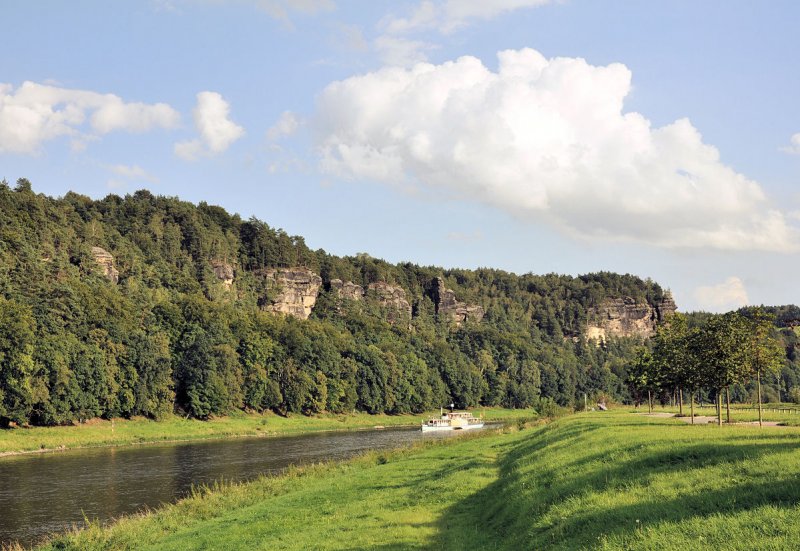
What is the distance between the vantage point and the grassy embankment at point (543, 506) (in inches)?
713

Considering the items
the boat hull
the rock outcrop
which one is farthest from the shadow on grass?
the rock outcrop

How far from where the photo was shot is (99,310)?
119m

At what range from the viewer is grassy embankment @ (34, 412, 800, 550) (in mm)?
18109

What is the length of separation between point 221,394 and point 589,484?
115m

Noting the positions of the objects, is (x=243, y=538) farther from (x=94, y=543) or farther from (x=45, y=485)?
(x=45, y=485)

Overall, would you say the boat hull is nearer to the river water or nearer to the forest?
the forest

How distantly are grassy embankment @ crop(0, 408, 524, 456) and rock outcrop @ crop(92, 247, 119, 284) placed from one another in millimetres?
63481

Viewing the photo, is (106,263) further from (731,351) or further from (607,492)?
(607,492)

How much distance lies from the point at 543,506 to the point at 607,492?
256 cm

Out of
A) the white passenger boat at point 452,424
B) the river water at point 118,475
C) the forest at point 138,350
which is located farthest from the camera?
the white passenger boat at point 452,424

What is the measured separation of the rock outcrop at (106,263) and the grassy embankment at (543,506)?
5597 inches

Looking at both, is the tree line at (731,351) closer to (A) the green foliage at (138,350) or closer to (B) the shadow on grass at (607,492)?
(B) the shadow on grass at (607,492)

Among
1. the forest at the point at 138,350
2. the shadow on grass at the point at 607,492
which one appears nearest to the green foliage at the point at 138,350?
the forest at the point at 138,350

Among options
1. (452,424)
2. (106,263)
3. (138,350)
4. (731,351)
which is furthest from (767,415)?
(106,263)
